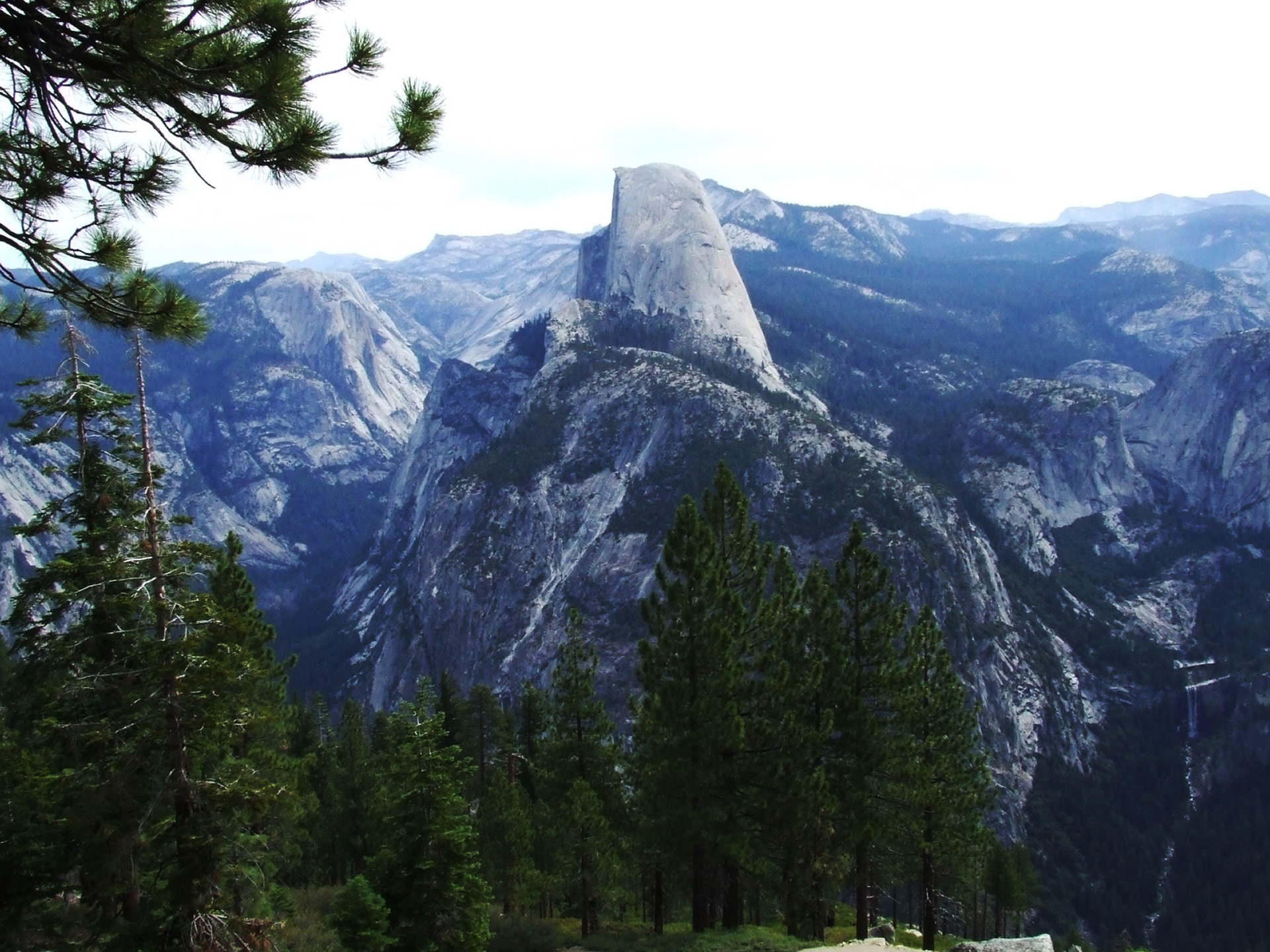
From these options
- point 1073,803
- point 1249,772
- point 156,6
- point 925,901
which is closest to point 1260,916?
point 1073,803

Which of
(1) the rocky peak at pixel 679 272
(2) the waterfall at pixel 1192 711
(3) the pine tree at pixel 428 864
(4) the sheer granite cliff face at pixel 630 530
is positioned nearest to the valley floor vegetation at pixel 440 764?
(3) the pine tree at pixel 428 864

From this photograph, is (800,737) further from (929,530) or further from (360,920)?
(929,530)

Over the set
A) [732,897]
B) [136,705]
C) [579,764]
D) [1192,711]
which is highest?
Answer: [136,705]

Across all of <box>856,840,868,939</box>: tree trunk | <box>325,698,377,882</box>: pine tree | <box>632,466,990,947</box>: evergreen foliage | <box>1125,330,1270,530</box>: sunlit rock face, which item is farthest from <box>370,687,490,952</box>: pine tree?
<box>1125,330,1270,530</box>: sunlit rock face

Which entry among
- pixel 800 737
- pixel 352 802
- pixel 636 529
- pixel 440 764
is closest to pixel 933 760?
pixel 800 737

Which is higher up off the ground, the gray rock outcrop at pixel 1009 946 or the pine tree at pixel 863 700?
the pine tree at pixel 863 700

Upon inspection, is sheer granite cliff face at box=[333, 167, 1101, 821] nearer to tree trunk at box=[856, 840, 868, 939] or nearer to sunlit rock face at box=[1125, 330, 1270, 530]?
sunlit rock face at box=[1125, 330, 1270, 530]

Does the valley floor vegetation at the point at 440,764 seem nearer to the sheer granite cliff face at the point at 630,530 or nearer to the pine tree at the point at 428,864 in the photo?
the pine tree at the point at 428,864
